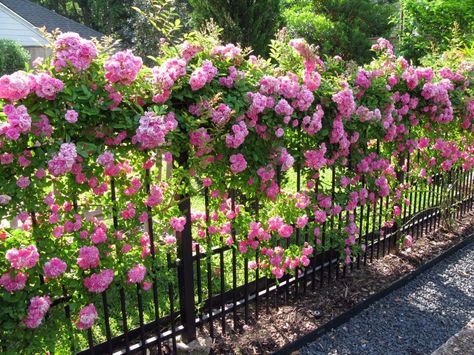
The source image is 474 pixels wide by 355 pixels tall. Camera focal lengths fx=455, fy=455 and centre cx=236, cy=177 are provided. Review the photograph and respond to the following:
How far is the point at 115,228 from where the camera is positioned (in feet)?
7.28

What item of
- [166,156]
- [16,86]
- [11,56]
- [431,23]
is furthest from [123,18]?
[16,86]

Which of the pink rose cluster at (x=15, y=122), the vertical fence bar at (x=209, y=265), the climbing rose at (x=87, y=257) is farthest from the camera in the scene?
the vertical fence bar at (x=209, y=265)

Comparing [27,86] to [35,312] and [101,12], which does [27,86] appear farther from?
[101,12]

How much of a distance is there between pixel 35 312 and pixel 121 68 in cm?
109

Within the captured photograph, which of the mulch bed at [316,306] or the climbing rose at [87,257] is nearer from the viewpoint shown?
the climbing rose at [87,257]

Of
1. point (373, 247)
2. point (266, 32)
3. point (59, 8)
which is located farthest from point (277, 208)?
point (59, 8)

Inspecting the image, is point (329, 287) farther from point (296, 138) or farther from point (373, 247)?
point (296, 138)

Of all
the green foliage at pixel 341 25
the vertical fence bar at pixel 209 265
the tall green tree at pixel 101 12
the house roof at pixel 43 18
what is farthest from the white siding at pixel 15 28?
the vertical fence bar at pixel 209 265

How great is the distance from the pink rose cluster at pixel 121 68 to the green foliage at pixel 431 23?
25.2 ft

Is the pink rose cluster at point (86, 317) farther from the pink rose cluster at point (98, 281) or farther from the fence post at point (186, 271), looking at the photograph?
the fence post at point (186, 271)

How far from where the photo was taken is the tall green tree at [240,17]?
604cm

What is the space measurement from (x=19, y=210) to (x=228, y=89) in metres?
1.20

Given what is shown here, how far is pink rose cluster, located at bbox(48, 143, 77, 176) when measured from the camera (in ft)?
5.82

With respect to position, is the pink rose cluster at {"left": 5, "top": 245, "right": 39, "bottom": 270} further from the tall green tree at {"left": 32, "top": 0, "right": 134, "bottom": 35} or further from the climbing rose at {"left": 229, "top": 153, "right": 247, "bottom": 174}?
the tall green tree at {"left": 32, "top": 0, "right": 134, "bottom": 35}
